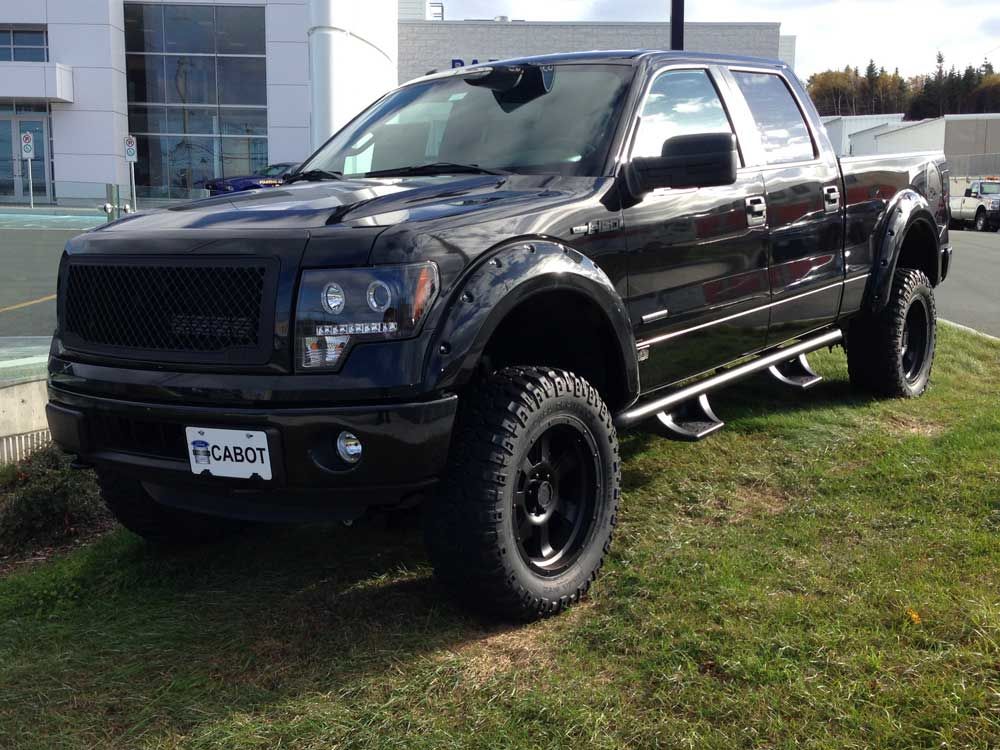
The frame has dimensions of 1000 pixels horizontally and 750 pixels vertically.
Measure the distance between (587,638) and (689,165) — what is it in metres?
1.64

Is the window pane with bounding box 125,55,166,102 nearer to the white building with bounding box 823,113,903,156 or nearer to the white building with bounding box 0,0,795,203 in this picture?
the white building with bounding box 0,0,795,203

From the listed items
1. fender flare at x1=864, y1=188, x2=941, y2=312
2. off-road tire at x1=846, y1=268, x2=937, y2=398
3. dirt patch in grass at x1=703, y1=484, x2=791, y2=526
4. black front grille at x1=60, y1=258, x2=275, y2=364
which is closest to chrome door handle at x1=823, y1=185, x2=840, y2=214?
fender flare at x1=864, y1=188, x2=941, y2=312

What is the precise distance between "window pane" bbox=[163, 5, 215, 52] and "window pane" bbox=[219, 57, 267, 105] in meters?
0.83

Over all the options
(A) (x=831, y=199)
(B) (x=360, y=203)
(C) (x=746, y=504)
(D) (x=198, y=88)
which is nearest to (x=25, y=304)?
(B) (x=360, y=203)

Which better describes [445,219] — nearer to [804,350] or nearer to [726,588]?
[726,588]

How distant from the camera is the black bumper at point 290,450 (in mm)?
2797

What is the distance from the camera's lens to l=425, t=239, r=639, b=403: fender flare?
2885mm

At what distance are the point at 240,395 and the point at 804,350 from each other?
3.32 meters

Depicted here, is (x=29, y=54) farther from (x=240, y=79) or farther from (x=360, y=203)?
(x=360, y=203)

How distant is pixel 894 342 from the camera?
5891 mm

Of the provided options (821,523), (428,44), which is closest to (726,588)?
(821,523)

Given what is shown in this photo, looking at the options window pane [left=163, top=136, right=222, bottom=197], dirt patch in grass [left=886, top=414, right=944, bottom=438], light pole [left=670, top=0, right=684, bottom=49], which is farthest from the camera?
window pane [left=163, top=136, right=222, bottom=197]

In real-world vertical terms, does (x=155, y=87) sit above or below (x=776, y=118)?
above

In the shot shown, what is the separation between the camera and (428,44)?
126ft
